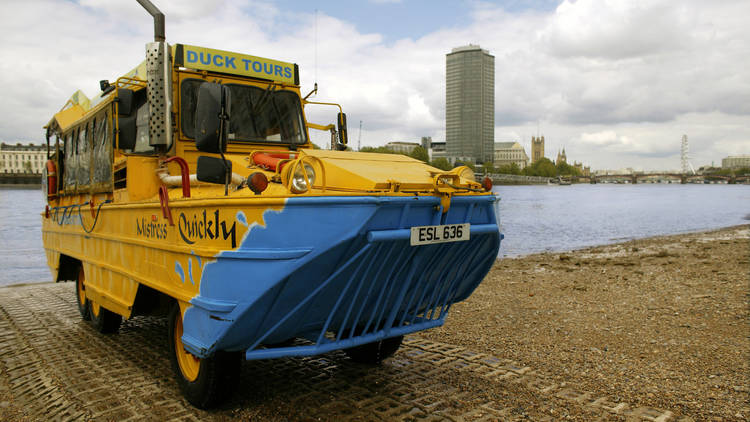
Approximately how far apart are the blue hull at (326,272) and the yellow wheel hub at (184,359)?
47 cm

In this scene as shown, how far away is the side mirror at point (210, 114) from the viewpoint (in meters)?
3.24

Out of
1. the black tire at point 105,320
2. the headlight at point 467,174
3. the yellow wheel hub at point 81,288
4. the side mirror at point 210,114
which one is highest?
the side mirror at point 210,114

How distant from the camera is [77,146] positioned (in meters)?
6.31

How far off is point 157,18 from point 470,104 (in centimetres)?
16633

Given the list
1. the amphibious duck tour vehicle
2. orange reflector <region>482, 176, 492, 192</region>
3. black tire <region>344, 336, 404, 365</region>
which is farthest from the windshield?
orange reflector <region>482, 176, 492, 192</region>

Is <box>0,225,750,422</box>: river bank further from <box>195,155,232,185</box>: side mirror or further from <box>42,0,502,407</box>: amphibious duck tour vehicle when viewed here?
<box>195,155,232,185</box>: side mirror

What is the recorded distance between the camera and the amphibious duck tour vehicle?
301 centimetres

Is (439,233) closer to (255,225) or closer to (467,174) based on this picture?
(467,174)

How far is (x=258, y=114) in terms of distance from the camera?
201 inches

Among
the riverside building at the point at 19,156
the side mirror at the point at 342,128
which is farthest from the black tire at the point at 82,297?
the riverside building at the point at 19,156

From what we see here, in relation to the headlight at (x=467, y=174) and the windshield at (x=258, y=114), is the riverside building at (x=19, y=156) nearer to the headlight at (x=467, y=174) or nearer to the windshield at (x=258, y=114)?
the windshield at (x=258, y=114)

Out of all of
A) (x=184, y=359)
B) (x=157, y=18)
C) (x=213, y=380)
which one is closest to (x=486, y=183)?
(x=213, y=380)

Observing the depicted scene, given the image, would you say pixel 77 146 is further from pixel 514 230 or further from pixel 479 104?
pixel 479 104

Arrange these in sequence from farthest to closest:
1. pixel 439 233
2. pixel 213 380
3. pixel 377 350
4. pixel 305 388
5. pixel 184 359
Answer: pixel 377 350
pixel 305 388
pixel 184 359
pixel 213 380
pixel 439 233
